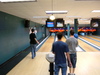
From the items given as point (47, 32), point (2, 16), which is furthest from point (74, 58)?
point (47, 32)

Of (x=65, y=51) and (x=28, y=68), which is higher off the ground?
(x=65, y=51)

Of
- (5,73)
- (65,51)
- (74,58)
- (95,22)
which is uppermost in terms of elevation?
(95,22)

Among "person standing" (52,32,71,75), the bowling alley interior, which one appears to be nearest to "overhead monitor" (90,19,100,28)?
the bowling alley interior

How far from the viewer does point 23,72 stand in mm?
3430

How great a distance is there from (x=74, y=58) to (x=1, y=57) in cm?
312

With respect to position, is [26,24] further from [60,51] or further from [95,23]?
[60,51]

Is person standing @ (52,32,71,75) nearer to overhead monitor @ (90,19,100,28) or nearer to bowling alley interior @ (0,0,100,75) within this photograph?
bowling alley interior @ (0,0,100,75)

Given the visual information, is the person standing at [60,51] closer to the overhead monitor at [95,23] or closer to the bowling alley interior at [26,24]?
the bowling alley interior at [26,24]

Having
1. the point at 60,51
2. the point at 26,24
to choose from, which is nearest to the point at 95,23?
the point at 26,24

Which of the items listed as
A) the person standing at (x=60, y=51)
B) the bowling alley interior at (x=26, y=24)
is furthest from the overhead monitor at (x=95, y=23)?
the person standing at (x=60, y=51)

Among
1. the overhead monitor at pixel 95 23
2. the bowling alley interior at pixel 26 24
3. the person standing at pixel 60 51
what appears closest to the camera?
the person standing at pixel 60 51

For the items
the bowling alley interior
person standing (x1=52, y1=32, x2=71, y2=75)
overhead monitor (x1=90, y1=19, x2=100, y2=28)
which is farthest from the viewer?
overhead monitor (x1=90, y1=19, x2=100, y2=28)

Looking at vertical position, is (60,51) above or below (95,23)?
below

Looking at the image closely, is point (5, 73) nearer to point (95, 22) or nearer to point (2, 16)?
point (2, 16)
